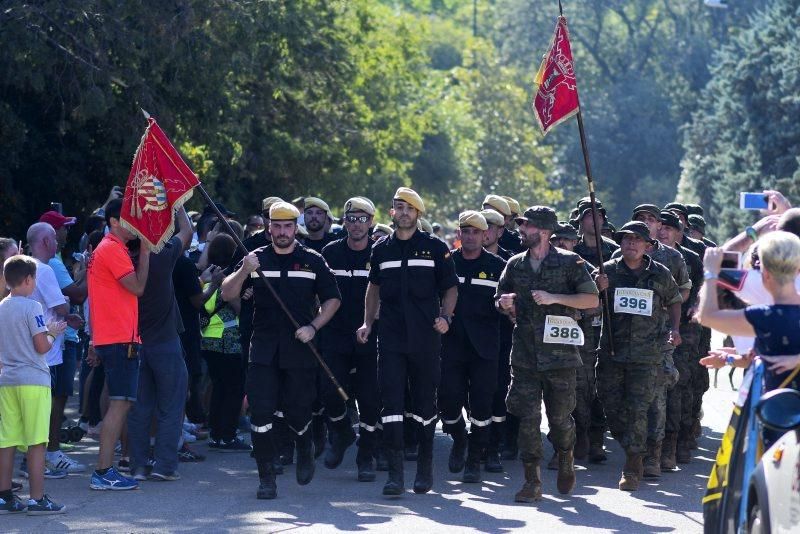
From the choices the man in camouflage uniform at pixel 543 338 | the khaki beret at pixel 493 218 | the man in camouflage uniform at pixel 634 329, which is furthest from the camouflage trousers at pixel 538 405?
the khaki beret at pixel 493 218

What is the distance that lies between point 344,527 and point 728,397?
10255 millimetres

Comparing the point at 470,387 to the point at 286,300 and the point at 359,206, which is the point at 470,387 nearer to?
the point at 359,206

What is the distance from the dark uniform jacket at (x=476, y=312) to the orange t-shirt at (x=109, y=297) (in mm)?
2565

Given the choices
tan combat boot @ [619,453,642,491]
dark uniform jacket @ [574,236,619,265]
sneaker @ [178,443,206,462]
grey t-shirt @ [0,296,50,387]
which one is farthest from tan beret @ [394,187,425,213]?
sneaker @ [178,443,206,462]

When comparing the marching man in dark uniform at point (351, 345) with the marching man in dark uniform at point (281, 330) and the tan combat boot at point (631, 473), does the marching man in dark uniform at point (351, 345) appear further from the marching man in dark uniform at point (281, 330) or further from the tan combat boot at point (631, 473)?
the tan combat boot at point (631, 473)

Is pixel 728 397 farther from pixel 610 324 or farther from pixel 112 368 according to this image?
pixel 112 368

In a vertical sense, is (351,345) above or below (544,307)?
below

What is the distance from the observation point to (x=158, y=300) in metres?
11.5

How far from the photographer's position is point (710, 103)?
6334 centimetres

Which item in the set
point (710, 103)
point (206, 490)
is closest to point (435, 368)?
point (206, 490)

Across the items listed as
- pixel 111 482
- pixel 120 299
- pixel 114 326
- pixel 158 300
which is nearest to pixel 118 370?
pixel 114 326

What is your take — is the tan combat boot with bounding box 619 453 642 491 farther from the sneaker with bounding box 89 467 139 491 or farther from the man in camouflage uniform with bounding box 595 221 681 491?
the sneaker with bounding box 89 467 139 491

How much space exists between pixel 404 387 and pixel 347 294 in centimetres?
144

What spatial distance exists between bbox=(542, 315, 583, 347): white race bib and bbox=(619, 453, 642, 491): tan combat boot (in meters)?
1.23
